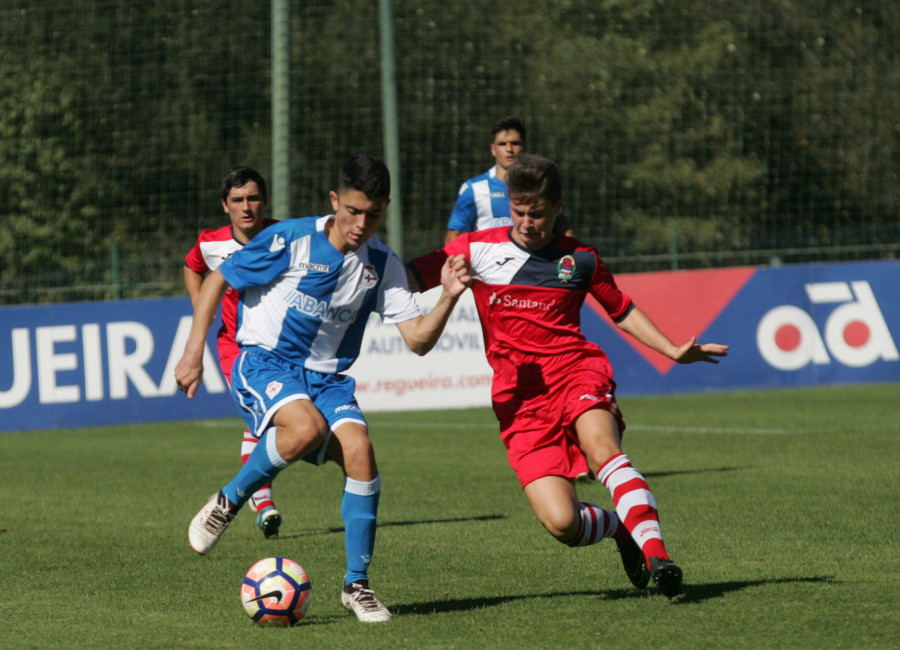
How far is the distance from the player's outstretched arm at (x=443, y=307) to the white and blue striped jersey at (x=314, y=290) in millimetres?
126

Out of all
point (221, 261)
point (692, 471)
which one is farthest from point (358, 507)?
point (692, 471)

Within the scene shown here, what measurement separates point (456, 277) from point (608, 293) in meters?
0.74

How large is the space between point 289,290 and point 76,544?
2.41 m

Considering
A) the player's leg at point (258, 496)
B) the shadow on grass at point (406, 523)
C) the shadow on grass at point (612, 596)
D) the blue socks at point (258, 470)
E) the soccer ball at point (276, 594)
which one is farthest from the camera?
the shadow on grass at point (406, 523)

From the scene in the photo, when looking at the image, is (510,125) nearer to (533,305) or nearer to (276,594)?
(533,305)

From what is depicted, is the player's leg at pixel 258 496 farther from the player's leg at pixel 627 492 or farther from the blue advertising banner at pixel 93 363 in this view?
the blue advertising banner at pixel 93 363

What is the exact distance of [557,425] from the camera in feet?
17.3

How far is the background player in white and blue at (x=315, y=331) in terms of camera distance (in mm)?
5027

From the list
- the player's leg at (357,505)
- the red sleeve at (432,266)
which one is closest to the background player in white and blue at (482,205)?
the red sleeve at (432,266)

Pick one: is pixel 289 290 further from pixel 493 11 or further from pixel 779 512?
pixel 493 11

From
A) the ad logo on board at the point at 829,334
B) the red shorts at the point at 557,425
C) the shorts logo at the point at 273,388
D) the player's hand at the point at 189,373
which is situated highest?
the player's hand at the point at 189,373

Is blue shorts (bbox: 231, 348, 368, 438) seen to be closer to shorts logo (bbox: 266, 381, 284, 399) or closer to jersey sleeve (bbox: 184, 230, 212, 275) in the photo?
shorts logo (bbox: 266, 381, 284, 399)

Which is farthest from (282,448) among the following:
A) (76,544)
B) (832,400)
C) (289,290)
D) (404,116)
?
(404,116)

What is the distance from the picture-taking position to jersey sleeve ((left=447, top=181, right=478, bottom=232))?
9078 millimetres
